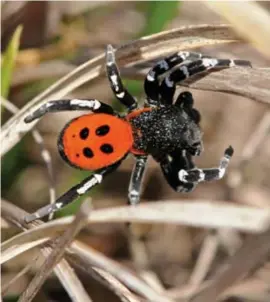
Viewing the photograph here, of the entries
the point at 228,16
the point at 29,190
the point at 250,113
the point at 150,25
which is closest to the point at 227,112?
the point at 250,113

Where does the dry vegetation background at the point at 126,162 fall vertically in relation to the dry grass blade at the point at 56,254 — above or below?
above

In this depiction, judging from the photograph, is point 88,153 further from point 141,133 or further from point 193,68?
point 193,68

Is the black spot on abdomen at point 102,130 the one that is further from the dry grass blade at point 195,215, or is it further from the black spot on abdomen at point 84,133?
the dry grass blade at point 195,215

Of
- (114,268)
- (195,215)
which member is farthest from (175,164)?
(195,215)

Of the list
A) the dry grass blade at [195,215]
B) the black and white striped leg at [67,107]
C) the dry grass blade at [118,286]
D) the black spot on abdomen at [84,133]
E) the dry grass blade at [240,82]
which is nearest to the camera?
the dry grass blade at [195,215]

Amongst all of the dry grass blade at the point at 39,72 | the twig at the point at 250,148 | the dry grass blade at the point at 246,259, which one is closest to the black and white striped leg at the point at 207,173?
the twig at the point at 250,148

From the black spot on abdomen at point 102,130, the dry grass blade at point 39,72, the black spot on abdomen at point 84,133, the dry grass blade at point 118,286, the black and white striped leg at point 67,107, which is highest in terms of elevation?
the dry grass blade at point 39,72
